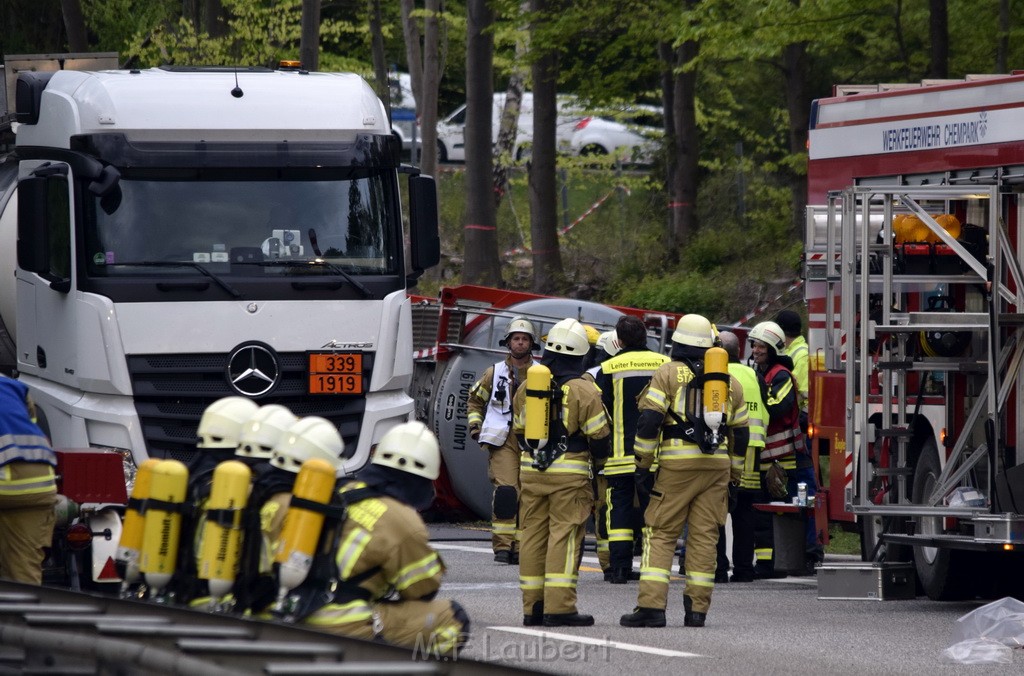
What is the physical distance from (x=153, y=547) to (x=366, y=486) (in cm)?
90

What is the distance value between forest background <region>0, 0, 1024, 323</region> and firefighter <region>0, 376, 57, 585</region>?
11.5 metres

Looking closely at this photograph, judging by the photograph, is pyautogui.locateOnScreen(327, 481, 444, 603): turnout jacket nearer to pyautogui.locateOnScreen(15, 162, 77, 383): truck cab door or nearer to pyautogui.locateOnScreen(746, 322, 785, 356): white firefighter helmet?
pyautogui.locateOnScreen(15, 162, 77, 383): truck cab door

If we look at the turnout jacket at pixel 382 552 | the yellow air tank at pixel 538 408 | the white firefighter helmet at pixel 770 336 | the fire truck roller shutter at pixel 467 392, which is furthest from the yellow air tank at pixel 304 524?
the fire truck roller shutter at pixel 467 392

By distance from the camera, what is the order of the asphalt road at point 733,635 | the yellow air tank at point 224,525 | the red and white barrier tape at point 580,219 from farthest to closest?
the red and white barrier tape at point 580,219 → the asphalt road at point 733,635 → the yellow air tank at point 224,525

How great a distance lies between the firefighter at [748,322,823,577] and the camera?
13672 millimetres

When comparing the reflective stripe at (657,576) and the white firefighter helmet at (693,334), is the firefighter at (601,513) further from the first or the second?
the reflective stripe at (657,576)

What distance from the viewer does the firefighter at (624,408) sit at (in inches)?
471

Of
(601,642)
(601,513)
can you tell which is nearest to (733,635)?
(601,642)

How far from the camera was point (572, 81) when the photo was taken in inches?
1049

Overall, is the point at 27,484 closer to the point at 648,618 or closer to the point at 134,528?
the point at 134,528

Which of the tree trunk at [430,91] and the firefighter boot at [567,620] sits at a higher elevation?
the tree trunk at [430,91]

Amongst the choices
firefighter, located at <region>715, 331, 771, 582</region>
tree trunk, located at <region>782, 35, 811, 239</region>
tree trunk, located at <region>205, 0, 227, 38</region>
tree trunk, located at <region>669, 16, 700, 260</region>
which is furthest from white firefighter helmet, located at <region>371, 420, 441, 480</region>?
tree trunk, located at <region>205, 0, 227, 38</region>

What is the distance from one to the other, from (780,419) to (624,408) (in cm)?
217

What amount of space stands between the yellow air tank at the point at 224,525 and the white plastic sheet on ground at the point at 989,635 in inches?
178
